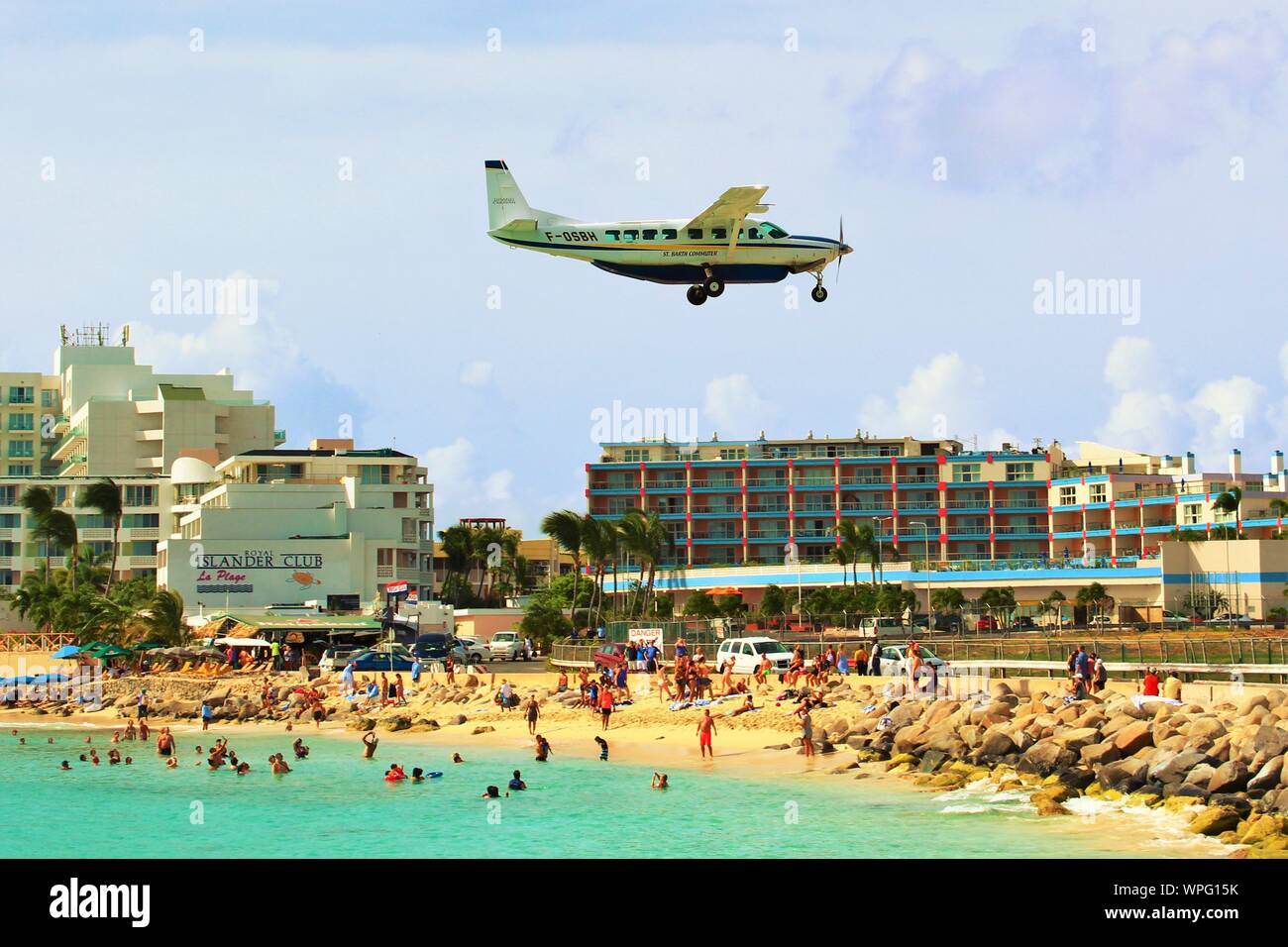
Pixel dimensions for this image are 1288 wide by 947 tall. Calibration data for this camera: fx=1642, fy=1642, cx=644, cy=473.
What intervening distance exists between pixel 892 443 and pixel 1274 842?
373ft

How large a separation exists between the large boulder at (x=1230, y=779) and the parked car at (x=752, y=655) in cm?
2218

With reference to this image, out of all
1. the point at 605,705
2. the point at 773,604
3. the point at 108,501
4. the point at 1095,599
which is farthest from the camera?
the point at 108,501

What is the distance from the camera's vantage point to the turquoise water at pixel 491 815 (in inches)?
1458

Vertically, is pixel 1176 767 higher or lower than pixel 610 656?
lower

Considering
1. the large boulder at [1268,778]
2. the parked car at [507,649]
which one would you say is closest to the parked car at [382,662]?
the parked car at [507,649]

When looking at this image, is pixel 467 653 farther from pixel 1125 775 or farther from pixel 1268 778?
pixel 1268 778

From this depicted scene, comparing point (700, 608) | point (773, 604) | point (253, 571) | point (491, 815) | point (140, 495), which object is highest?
point (140, 495)

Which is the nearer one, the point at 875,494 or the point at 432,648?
the point at 432,648

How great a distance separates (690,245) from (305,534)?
5848cm

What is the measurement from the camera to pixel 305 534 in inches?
4043

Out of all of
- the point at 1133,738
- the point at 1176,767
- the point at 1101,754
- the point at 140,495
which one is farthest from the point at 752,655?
the point at 140,495

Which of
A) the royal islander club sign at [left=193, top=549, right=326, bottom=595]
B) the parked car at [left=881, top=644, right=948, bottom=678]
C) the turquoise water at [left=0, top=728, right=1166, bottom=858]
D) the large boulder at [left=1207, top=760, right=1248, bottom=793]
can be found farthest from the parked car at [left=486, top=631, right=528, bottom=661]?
the large boulder at [left=1207, top=760, right=1248, bottom=793]
